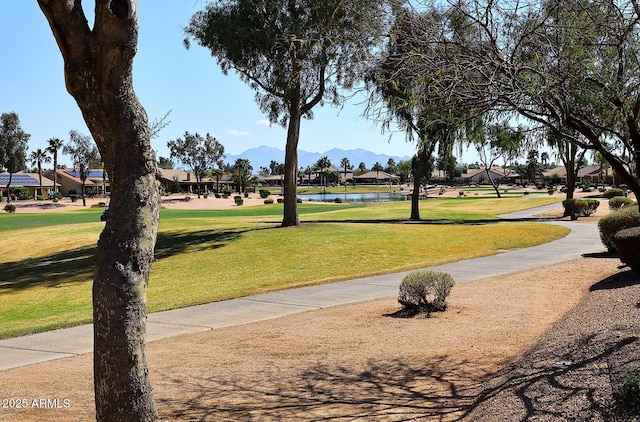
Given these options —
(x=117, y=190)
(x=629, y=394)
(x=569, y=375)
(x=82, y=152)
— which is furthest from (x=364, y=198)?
(x=117, y=190)

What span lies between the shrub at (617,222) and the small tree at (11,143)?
3834 inches

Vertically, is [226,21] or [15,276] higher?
[226,21]

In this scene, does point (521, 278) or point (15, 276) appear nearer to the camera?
point (521, 278)

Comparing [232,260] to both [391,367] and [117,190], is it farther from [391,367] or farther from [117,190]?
[117,190]

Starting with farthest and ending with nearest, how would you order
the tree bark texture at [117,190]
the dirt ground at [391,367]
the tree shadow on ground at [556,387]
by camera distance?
1. the dirt ground at [391,367]
2. the tree shadow on ground at [556,387]
3. the tree bark texture at [117,190]

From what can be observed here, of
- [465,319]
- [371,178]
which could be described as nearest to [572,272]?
[465,319]

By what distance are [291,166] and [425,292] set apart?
60.3ft

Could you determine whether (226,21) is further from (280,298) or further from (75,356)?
(75,356)

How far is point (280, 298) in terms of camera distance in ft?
53.8

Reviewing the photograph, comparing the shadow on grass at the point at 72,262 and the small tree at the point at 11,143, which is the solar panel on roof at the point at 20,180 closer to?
the small tree at the point at 11,143

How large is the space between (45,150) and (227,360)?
4680 inches

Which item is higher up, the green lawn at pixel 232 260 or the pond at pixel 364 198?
the pond at pixel 364 198

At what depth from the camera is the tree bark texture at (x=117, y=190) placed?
5277 mm

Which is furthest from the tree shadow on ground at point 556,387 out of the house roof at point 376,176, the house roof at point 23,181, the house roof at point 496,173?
the house roof at point 376,176
